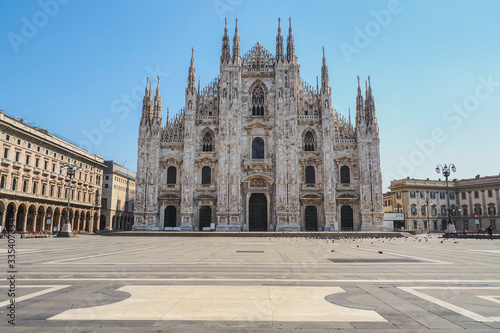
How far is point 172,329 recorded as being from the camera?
4352 mm

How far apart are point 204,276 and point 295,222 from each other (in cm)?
3542

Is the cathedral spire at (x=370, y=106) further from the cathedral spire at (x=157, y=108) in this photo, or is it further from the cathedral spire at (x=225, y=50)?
the cathedral spire at (x=157, y=108)

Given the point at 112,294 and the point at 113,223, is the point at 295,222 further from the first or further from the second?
the point at 113,223

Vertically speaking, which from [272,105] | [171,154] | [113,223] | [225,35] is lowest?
[113,223]

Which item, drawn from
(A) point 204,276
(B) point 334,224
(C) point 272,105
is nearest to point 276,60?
(C) point 272,105

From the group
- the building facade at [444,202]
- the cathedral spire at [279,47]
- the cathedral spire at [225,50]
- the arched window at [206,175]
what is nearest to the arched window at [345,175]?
the cathedral spire at [279,47]

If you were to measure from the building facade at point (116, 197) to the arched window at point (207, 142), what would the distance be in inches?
1240

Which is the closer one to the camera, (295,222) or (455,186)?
(295,222)

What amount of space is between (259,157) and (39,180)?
28988 millimetres

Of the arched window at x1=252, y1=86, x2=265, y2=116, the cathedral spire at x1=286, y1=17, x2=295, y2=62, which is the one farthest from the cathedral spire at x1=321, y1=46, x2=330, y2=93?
the arched window at x1=252, y1=86, x2=265, y2=116

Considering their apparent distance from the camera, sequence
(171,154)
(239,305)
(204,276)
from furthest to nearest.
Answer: (171,154) → (204,276) → (239,305)

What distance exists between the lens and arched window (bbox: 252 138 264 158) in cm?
4584

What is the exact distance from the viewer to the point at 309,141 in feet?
151

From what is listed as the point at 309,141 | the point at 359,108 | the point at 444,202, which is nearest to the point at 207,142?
the point at 309,141
